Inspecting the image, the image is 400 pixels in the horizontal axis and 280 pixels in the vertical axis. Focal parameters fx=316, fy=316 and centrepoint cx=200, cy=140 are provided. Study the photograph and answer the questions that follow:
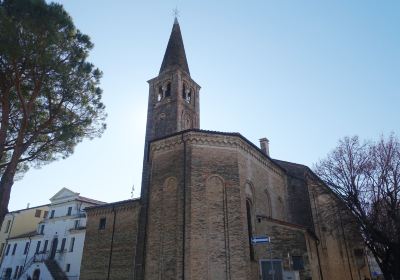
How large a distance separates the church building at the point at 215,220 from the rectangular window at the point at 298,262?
44 millimetres

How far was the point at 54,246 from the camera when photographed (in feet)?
94.0

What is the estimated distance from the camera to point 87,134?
14.2 meters

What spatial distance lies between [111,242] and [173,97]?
10.9 meters

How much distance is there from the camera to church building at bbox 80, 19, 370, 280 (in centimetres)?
1393

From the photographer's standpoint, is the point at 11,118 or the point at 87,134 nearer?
the point at 11,118

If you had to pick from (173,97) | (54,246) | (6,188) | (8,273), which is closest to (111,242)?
(173,97)

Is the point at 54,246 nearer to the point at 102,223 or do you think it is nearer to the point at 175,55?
the point at 102,223

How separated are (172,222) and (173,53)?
51.9ft

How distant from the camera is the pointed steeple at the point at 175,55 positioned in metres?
25.6

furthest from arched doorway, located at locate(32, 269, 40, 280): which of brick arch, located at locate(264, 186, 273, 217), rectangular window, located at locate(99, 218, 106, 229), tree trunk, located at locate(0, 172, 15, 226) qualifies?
brick arch, located at locate(264, 186, 273, 217)

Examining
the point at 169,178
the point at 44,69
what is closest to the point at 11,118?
the point at 44,69

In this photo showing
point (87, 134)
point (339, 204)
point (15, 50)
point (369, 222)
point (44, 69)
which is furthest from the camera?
point (339, 204)

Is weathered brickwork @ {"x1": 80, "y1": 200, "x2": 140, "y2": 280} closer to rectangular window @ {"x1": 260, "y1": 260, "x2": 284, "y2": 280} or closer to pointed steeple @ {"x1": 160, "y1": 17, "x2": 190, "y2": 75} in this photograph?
rectangular window @ {"x1": 260, "y1": 260, "x2": 284, "y2": 280}

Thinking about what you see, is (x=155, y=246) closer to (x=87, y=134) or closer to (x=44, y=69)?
(x=87, y=134)
